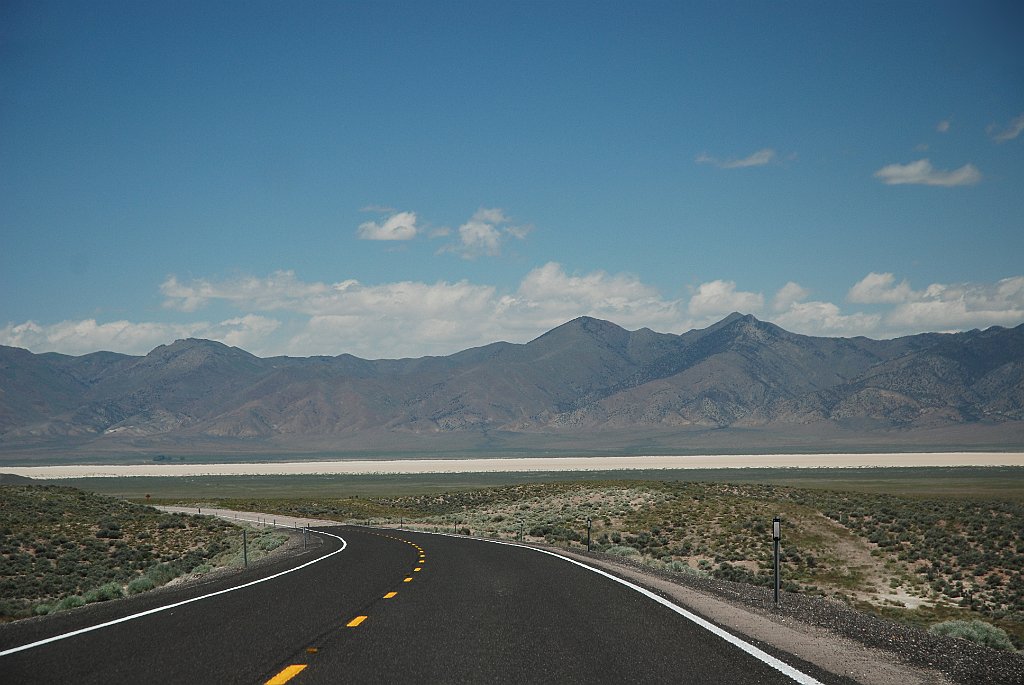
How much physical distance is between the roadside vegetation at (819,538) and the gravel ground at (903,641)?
388 centimetres

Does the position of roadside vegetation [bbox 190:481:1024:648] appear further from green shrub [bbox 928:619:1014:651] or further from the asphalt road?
the asphalt road

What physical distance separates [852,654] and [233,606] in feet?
28.7

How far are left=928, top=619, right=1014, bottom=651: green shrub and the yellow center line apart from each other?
1166cm

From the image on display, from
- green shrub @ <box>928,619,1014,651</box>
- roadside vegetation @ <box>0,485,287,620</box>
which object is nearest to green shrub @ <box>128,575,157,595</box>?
roadside vegetation @ <box>0,485,287,620</box>

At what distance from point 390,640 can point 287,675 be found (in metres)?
2.29

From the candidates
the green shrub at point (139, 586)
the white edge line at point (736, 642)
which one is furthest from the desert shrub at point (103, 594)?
the white edge line at point (736, 642)

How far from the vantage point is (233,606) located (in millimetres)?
14938

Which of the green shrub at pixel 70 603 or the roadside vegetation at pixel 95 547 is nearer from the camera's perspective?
the green shrub at pixel 70 603

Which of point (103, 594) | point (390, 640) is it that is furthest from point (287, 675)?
point (103, 594)

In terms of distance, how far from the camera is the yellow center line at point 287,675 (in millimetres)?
8820

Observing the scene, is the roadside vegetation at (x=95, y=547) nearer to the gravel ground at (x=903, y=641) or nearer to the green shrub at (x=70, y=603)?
the green shrub at (x=70, y=603)

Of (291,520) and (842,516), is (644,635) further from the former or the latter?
(291,520)

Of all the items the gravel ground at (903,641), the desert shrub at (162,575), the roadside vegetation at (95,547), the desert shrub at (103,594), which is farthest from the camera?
the roadside vegetation at (95,547)

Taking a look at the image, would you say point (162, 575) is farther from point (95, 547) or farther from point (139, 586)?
point (95, 547)
